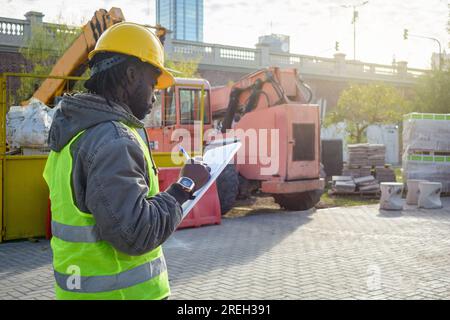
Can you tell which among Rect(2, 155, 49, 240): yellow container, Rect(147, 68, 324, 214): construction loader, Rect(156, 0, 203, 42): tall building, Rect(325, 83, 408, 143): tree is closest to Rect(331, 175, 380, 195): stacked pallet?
Rect(147, 68, 324, 214): construction loader

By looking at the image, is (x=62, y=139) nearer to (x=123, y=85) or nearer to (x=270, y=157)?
(x=123, y=85)

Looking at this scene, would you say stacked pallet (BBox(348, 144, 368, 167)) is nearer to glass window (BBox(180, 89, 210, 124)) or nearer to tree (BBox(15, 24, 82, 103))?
glass window (BBox(180, 89, 210, 124))

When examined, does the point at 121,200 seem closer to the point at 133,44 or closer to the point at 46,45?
the point at 133,44

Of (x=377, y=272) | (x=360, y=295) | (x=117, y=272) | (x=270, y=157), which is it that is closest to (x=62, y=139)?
(x=117, y=272)

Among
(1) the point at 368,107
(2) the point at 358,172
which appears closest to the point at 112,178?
(2) the point at 358,172

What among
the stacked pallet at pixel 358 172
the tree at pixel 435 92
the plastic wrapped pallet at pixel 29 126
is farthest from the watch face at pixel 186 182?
the tree at pixel 435 92

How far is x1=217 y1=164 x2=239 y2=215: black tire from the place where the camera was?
11.2m

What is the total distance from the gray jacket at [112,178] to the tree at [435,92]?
2963 centimetres

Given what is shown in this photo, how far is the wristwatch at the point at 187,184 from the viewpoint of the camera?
2.41m

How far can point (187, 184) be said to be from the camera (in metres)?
2.44

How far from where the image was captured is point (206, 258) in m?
7.47

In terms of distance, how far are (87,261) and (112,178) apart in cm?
40

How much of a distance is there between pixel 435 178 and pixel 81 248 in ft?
50.2

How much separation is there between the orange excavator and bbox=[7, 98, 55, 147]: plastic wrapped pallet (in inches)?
104
